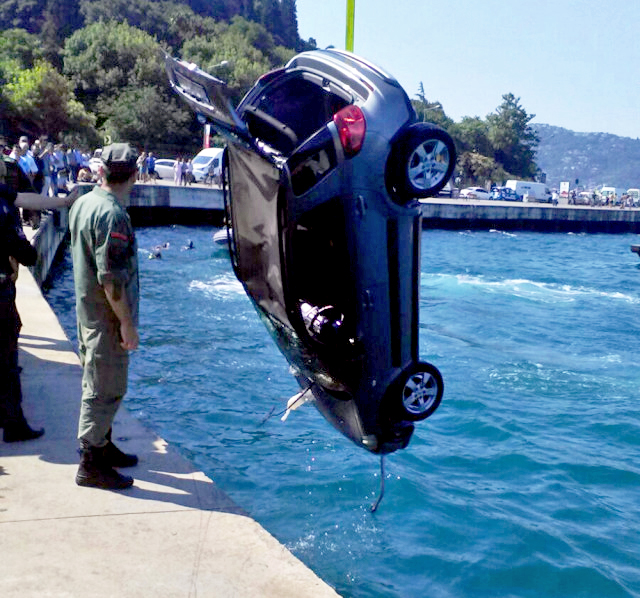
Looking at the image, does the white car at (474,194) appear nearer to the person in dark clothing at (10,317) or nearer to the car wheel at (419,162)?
the car wheel at (419,162)

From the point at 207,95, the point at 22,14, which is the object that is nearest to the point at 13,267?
the point at 207,95

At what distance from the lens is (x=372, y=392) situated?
16.5ft

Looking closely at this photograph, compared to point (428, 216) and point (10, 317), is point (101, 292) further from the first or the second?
point (428, 216)

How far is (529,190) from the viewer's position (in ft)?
228

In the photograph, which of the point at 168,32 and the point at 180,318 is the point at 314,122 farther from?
the point at 168,32

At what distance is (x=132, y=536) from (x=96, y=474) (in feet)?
2.01

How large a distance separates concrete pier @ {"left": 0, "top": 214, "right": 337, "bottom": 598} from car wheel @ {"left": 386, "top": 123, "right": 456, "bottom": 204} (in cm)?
204

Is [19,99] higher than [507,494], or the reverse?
[19,99]

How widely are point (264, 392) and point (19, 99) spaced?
35.3m

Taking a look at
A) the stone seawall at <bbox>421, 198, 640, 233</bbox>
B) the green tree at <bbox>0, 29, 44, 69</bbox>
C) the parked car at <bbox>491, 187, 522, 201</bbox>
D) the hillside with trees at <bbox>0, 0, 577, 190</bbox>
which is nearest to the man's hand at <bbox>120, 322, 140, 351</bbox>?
the hillside with trees at <bbox>0, 0, 577, 190</bbox>

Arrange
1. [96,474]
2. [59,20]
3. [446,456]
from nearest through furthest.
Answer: [96,474]
[446,456]
[59,20]

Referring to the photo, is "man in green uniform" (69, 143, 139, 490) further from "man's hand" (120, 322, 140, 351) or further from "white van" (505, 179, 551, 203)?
"white van" (505, 179, 551, 203)

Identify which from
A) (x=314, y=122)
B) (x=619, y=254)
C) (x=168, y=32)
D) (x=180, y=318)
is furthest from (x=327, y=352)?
(x=168, y=32)

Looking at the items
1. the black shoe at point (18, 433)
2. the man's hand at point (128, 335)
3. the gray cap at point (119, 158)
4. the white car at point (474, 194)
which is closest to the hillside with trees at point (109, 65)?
the white car at point (474, 194)
